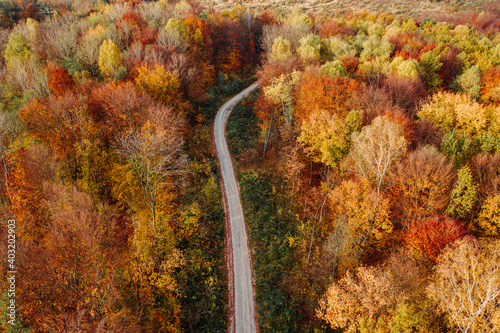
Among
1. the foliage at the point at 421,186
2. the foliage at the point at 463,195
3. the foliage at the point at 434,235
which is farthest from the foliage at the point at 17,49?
the foliage at the point at 463,195

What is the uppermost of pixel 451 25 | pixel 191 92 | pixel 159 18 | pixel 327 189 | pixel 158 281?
pixel 159 18

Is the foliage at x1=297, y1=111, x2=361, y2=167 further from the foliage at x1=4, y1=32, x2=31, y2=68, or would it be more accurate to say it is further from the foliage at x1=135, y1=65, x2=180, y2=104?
the foliage at x1=4, y1=32, x2=31, y2=68

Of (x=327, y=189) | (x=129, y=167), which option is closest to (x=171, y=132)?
(x=129, y=167)

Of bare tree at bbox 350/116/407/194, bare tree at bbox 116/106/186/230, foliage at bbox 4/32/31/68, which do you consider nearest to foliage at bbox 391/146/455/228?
bare tree at bbox 350/116/407/194

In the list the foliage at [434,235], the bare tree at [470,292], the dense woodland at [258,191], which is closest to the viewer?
the bare tree at [470,292]

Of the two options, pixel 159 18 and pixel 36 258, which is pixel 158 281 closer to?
pixel 36 258

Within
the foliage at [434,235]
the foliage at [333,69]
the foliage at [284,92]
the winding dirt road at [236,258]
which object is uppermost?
the foliage at [333,69]

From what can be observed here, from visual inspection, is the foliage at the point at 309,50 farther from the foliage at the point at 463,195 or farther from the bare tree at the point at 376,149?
the foliage at the point at 463,195
